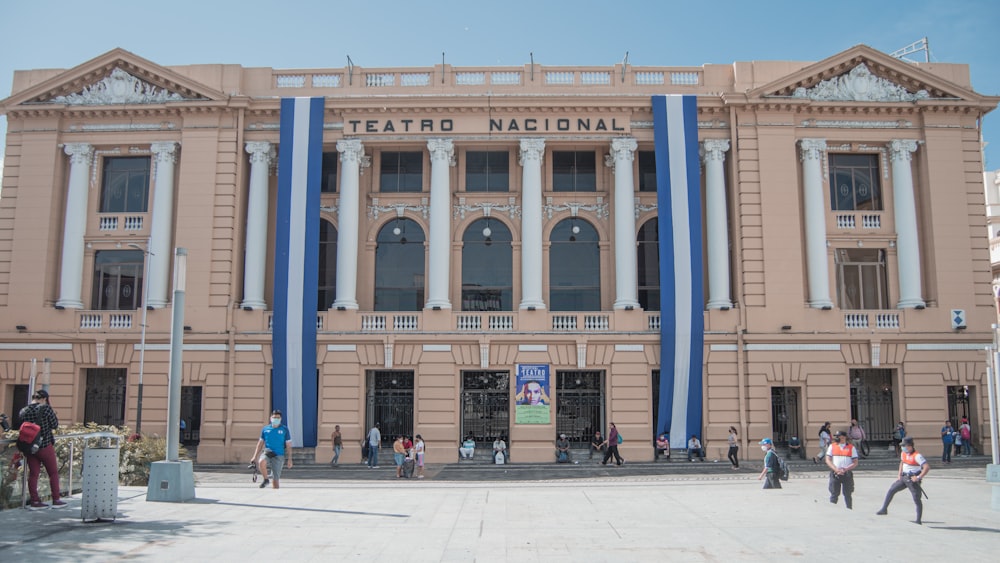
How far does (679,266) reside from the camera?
107ft

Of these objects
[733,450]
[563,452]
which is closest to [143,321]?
[563,452]

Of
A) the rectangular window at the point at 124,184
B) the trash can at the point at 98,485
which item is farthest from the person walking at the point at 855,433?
the rectangular window at the point at 124,184

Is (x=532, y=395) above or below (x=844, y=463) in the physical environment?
above

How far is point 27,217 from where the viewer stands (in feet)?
113

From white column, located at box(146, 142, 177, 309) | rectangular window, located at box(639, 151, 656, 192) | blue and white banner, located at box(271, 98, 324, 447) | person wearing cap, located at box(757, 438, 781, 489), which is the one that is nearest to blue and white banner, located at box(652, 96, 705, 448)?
rectangular window, located at box(639, 151, 656, 192)

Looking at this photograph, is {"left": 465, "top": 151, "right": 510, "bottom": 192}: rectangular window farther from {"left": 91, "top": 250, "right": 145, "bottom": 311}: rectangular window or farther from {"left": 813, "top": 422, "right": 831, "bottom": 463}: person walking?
{"left": 813, "top": 422, "right": 831, "bottom": 463}: person walking

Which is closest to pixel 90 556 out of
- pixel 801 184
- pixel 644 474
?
pixel 644 474

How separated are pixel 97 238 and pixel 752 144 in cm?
2699

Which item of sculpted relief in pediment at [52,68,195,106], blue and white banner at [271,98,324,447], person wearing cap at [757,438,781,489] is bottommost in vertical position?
person wearing cap at [757,438,781,489]

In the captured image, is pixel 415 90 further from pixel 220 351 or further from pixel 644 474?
pixel 644 474

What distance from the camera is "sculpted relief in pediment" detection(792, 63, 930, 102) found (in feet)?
111

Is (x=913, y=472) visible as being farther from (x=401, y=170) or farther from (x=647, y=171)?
(x=401, y=170)

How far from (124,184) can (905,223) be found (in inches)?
1270

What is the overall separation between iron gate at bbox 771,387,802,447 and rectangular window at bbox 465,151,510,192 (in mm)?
14289
